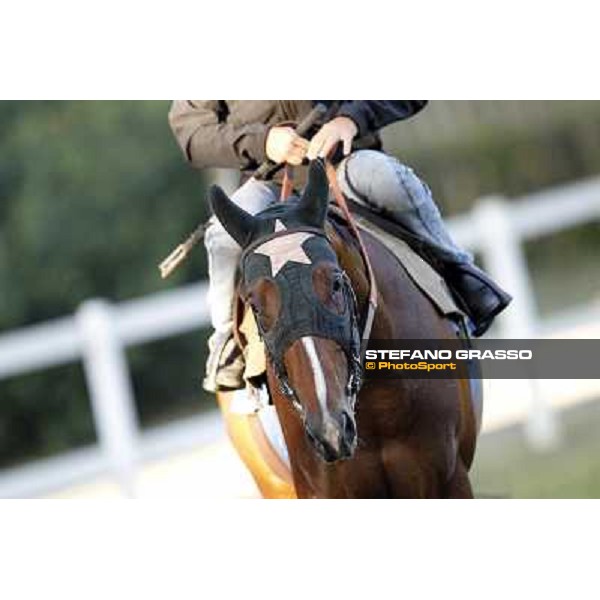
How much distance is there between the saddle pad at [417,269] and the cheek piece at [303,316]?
351mm

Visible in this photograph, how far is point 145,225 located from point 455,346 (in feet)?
8.34

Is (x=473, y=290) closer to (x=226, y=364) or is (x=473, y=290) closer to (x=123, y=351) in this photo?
(x=226, y=364)

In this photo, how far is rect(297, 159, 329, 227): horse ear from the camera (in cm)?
416

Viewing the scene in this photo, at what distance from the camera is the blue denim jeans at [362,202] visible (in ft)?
14.6

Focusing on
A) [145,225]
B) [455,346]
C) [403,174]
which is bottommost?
[455,346]

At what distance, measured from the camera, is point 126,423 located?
654cm

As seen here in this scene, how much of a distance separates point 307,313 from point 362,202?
559mm

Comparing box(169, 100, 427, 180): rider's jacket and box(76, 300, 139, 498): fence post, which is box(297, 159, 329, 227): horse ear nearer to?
box(169, 100, 427, 180): rider's jacket

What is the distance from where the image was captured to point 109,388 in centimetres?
658

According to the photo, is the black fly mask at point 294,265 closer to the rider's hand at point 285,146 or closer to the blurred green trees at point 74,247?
the rider's hand at point 285,146

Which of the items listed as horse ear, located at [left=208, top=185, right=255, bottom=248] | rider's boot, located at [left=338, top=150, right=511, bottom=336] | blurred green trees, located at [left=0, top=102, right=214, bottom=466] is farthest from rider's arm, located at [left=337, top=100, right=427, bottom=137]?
blurred green trees, located at [left=0, top=102, right=214, bottom=466]
